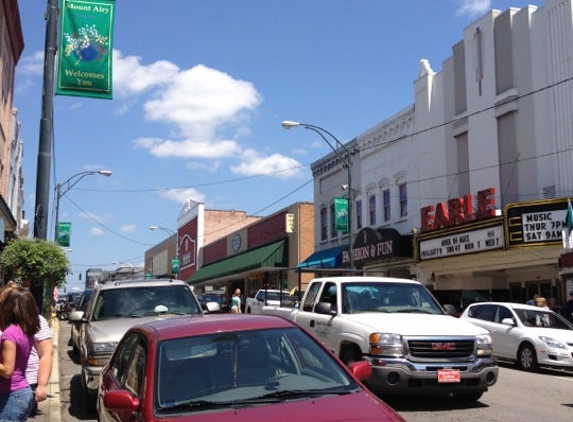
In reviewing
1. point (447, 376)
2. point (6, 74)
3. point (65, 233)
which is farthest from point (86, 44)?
point (65, 233)

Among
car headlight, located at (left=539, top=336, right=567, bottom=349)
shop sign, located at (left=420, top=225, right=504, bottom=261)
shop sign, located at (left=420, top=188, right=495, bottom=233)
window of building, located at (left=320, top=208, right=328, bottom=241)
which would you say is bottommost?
car headlight, located at (left=539, top=336, right=567, bottom=349)

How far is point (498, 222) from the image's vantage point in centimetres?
2078

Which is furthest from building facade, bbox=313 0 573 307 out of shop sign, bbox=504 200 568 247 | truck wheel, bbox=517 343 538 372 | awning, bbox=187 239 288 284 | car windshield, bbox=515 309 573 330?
awning, bbox=187 239 288 284

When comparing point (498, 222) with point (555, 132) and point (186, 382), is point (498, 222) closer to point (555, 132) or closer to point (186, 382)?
point (555, 132)

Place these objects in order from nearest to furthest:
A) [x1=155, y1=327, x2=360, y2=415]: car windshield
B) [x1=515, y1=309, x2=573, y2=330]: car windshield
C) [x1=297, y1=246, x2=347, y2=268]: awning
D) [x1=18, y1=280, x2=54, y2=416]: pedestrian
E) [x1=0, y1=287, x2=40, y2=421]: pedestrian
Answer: [x1=155, y1=327, x2=360, y2=415]: car windshield, [x1=0, y1=287, x2=40, y2=421]: pedestrian, [x1=18, y1=280, x2=54, y2=416]: pedestrian, [x1=515, y1=309, x2=573, y2=330]: car windshield, [x1=297, y1=246, x2=347, y2=268]: awning

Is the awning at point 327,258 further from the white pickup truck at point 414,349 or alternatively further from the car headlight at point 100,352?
the car headlight at point 100,352

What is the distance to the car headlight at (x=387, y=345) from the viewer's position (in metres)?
8.24

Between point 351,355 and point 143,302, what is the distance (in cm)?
343

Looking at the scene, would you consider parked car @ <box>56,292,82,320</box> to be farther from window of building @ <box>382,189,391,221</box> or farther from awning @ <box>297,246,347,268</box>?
window of building @ <box>382,189,391,221</box>

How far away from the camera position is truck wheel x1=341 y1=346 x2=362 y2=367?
8.75 m

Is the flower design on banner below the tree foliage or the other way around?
the other way around

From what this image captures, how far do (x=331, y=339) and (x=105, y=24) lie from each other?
6.40 m

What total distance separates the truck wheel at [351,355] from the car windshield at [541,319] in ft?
23.2

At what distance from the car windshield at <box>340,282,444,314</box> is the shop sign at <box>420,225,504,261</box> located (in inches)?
452
